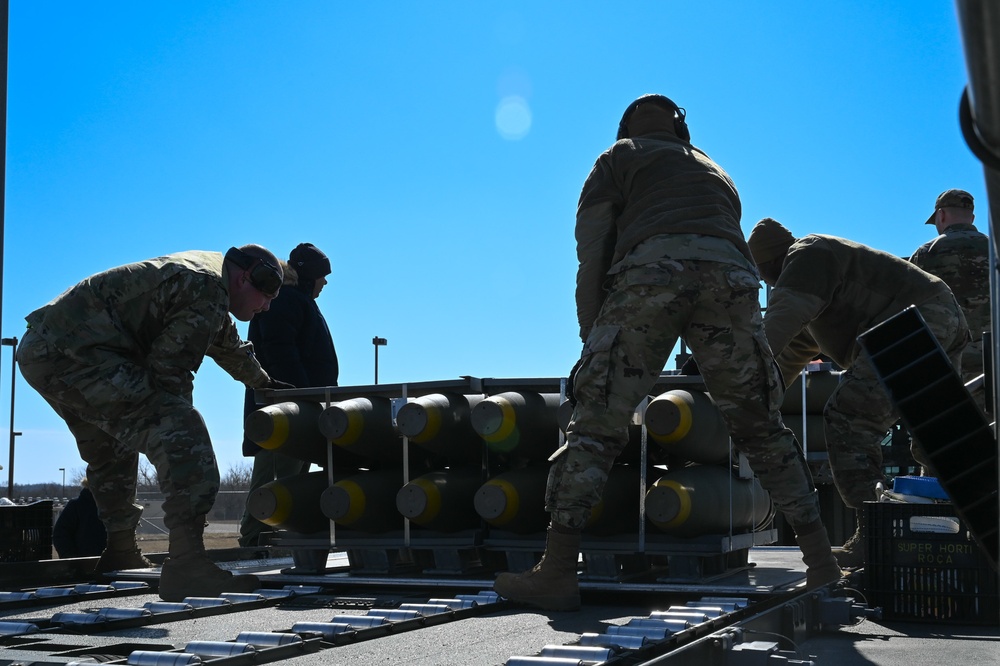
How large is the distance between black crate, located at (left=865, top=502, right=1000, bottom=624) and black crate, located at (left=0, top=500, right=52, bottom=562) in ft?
14.0

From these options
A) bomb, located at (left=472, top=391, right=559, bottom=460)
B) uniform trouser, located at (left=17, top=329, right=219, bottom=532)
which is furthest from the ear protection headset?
uniform trouser, located at (left=17, top=329, right=219, bottom=532)

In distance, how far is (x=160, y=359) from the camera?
517 centimetres

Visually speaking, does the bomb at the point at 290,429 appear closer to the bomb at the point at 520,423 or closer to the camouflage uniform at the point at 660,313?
the bomb at the point at 520,423

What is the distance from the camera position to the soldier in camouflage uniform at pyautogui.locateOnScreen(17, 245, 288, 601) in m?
4.94

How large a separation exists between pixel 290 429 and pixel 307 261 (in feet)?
9.68

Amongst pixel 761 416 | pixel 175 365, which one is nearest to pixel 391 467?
pixel 175 365

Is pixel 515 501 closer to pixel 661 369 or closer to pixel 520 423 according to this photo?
pixel 520 423

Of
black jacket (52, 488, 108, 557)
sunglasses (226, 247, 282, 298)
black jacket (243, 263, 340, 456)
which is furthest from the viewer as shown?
black jacket (243, 263, 340, 456)

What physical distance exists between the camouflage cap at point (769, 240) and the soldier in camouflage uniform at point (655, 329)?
1324 millimetres

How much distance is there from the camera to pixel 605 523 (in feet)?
16.8

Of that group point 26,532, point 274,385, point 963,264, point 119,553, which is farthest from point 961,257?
point 26,532

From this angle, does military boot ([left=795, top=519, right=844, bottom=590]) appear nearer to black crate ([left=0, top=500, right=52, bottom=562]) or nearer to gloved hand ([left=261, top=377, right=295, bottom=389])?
gloved hand ([left=261, top=377, right=295, bottom=389])

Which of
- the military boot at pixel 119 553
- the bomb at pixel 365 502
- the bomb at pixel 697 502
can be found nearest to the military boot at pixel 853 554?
the bomb at pixel 697 502

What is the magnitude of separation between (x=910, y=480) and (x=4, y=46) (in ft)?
17.2
